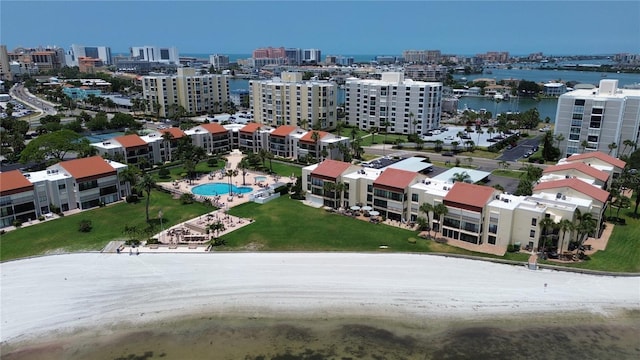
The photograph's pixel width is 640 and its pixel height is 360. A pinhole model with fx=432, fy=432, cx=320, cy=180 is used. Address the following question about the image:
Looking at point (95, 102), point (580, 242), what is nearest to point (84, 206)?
point (580, 242)

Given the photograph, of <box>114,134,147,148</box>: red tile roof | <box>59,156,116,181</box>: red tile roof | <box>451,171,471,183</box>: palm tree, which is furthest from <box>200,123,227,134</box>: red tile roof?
<box>451,171,471,183</box>: palm tree

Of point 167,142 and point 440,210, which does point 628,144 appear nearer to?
point 440,210

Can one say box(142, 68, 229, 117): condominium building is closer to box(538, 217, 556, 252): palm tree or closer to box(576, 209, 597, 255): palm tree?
box(538, 217, 556, 252): palm tree

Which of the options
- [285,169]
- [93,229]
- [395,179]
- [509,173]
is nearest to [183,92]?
[285,169]

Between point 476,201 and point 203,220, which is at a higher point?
point 476,201

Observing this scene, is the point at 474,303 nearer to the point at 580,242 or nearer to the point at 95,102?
the point at 580,242
